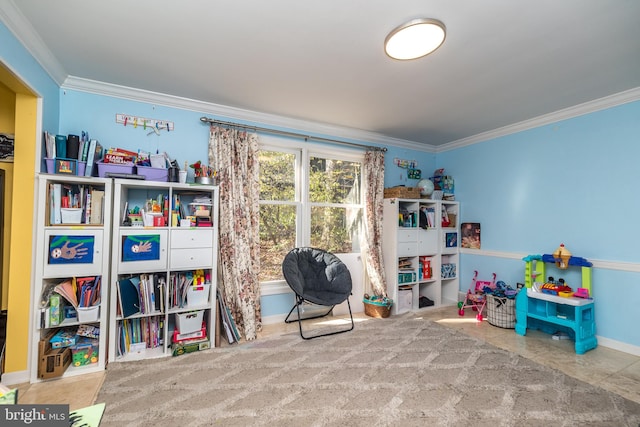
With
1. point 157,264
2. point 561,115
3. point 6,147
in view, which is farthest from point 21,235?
point 561,115

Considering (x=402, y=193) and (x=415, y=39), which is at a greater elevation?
(x=415, y=39)

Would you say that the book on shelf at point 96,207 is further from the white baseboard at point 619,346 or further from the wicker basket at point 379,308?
the white baseboard at point 619,346

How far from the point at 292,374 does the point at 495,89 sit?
3174mm

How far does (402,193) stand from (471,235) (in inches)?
50.8

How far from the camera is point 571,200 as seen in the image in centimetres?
327

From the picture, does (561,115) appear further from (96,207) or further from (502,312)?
(96,207)

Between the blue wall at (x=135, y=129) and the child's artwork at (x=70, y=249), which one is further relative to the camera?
the blue wall at (x=135, y=129)

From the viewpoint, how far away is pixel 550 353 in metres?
2.78

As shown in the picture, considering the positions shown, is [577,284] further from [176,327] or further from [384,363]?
[176,327]

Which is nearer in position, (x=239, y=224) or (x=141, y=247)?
(x=141, y=247)

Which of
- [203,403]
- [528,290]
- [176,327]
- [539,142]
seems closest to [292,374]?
[203,403]

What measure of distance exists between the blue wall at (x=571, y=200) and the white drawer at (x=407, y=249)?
91 centimetres

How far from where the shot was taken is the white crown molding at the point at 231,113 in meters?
2.78

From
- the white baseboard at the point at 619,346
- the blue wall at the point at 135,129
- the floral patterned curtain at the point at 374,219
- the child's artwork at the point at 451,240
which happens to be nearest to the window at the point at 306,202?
the floral patterned curtain at the point at 374,219
